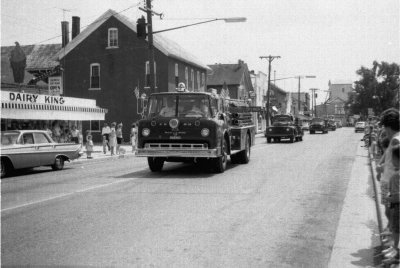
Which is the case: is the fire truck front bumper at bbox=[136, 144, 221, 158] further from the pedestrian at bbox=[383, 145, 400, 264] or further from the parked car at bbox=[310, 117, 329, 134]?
the parked car at bbox=[310, 117, 329, 134]

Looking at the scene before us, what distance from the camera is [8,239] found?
20.3ft

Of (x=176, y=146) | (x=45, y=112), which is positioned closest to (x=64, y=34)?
(x=45, y=112)

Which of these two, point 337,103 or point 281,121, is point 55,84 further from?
point 337,103

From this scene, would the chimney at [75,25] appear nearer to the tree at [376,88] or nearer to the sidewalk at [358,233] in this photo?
the sidewalk at [358,233]

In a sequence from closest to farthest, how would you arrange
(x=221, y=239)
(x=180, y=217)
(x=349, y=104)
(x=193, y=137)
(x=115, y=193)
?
(x=221, y=239)
(x=180, y=217)
(x=115, y=193)
(x=193, y=137)
(x=349, y=104)

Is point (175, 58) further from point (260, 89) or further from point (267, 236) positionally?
point (260, 89)

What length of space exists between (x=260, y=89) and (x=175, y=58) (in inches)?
1653

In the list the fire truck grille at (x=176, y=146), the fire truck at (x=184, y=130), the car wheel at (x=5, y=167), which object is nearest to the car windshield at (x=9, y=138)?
the car wheel at (x=5, y=167)

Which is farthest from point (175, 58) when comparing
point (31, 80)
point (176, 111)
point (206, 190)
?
point (206, 190)

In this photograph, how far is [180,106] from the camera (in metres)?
13.7

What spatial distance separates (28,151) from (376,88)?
321 ft

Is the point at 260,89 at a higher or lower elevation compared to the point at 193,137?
higher

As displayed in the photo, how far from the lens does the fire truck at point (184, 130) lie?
13.0 metres

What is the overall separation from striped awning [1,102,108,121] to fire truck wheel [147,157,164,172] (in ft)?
35.1
